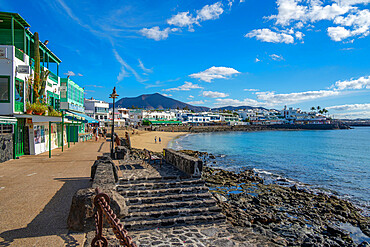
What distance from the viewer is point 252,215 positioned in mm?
9141

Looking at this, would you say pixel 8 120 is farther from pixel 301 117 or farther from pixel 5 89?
pixel 301 117

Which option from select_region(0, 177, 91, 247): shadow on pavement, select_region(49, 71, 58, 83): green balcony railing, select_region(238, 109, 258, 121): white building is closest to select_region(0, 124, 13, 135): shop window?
select_region(49, 71, 58, 83): green balcony railing

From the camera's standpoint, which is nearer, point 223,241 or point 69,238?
point 69,238

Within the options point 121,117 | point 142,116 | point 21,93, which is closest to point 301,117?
point 142,116

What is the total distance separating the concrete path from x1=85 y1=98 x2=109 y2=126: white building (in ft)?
175

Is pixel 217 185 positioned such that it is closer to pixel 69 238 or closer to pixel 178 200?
pixel 178 200

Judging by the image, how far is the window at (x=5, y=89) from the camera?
1327cm

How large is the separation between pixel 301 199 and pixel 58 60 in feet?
80.8

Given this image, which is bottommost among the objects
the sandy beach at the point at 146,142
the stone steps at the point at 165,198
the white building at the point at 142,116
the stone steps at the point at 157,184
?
the sandy beach at the point at 146,142

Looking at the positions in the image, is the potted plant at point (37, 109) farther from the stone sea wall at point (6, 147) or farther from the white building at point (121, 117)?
the white building at point (121, 117)

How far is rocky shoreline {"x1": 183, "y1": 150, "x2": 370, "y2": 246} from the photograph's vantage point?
26.0 ft

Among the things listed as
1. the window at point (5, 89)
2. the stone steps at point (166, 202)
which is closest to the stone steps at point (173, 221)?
the stone steps at point (166, 202)

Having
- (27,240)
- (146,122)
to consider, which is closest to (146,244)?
(27,240)

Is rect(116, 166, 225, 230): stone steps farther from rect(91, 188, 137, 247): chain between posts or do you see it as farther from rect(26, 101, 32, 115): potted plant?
rect(26, 101, 32, 115): potted plant
